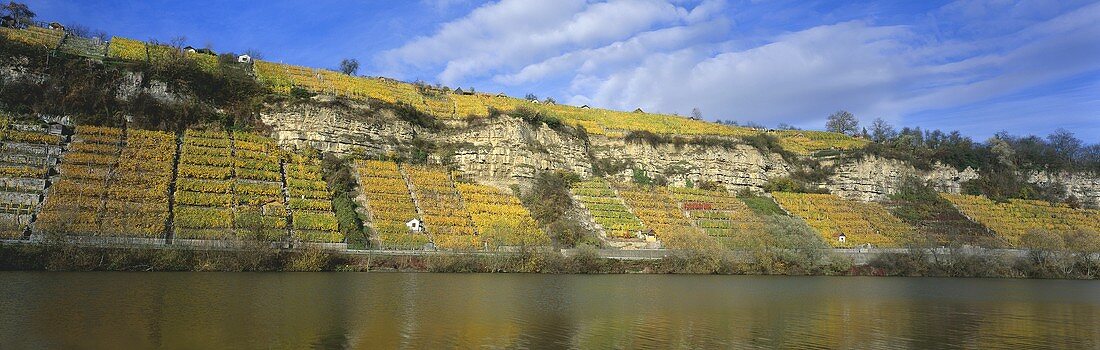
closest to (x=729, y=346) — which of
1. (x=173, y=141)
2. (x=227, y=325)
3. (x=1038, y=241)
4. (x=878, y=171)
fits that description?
(x=227, y=325)

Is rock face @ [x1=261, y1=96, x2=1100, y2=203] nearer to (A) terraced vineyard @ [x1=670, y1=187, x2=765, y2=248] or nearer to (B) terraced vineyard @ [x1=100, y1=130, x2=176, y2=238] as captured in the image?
(A) terraced vineyard @ [x1=670, y1=187, x2=765, y2=248]

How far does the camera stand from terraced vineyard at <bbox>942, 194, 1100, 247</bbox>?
62.9m

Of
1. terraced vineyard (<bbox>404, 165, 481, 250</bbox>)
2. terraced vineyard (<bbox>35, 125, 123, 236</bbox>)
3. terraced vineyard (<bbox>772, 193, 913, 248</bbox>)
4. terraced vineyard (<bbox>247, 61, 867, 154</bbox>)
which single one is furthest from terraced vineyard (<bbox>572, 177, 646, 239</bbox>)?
terraced vineyard (<bbox>35, 125, 123, 236</bbox>)

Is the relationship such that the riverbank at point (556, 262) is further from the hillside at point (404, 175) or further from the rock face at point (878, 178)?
the rock face at point (878, 178)

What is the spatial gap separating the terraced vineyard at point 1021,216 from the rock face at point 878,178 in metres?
2.91

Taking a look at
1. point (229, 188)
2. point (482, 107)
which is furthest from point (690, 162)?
point (229, 188)

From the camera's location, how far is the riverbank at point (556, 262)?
100 ft

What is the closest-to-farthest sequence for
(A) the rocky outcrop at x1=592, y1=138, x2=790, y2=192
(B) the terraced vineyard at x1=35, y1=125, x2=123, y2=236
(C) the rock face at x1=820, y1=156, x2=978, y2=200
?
1. (B) the terraced vineyard at x1=35, y1=125, x2=123, y2=236
2. (A) the rocky outcrop at x1=592, y1=138, x2=790, y2=192
3. (C) the rock face at x1=820, y1=156, x2=978, y2=200

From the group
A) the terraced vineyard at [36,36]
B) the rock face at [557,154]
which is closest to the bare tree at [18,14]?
the terraced vineyard at [36,36]

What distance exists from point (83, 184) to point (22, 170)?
3.26 metres

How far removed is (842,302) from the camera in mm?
28047

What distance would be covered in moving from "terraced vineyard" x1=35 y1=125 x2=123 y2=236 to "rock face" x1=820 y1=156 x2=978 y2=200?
65.3 m

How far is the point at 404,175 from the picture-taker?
170 feet

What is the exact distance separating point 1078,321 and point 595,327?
730 inches
